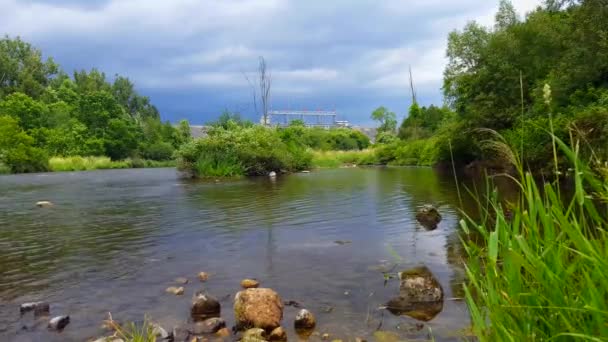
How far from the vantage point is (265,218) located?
39.8 ft

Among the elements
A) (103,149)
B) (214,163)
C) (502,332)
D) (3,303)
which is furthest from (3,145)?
(502,332)

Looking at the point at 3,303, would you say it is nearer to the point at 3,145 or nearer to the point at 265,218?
the point at 265,218

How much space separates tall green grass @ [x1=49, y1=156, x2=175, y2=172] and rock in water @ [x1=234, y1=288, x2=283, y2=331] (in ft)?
164

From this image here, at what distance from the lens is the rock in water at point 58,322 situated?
4.80m

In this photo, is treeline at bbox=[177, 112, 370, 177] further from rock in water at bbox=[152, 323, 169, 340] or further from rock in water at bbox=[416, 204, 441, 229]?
rock in water at bbox=[152, 323, 169, 340]

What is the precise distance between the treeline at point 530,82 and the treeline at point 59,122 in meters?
40.2

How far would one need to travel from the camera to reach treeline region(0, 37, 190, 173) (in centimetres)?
4575

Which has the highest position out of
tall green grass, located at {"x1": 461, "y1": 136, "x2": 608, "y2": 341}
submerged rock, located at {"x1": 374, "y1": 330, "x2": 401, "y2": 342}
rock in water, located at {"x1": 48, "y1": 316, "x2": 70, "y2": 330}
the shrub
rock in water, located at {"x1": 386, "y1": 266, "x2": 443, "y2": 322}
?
the shrub

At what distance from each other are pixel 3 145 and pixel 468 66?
145ft

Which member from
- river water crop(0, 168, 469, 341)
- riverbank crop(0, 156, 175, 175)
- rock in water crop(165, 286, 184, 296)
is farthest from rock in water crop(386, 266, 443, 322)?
riverbank crop(0, 156, 175, 175)

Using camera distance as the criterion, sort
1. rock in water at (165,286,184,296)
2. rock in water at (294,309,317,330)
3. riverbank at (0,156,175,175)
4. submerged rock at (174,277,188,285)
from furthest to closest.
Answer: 1. riverbank at (0,156,175,175)
2. submerged rock at (174,277,188,285)
3. rock in water at (165,286,184,296)
4. rock in water at (294,309,317,330)

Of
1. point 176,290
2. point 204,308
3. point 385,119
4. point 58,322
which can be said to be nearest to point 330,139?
point 385,119

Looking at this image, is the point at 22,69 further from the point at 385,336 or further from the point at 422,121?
the point at 385,336

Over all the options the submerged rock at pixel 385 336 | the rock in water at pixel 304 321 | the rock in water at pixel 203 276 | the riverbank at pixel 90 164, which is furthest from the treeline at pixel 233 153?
the submerged rock at pixel 385 336
